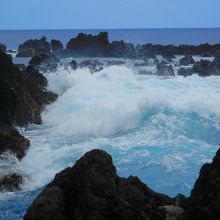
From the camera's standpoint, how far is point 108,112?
15492mm

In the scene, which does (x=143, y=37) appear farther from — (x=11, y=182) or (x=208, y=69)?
(x=11, y=182)

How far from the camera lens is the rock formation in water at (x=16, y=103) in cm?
1007

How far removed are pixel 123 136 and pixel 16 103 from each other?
2.95m

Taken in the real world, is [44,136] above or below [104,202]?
below

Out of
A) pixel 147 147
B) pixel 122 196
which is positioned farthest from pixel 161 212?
pixel 147 147

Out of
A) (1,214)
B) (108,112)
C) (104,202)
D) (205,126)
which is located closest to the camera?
(104,202)

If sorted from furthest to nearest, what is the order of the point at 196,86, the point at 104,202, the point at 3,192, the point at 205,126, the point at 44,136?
the point at 196,86
the point at 205,126
the point at 44,136
the point at 3,192
the point at 104,202

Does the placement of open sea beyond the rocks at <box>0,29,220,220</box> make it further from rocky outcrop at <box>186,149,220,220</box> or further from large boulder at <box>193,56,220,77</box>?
large boulder at <box>193,56,220,77</box>

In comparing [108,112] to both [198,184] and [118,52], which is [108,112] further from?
[118,52]

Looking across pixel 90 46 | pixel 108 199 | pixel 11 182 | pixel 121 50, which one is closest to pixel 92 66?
pixel 121 50

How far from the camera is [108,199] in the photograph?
5023 mm

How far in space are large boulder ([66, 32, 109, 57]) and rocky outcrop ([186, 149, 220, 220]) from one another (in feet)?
149

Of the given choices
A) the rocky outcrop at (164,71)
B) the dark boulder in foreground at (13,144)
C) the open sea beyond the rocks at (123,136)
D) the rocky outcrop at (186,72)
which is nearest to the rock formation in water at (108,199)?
the open sea beyond the rocks at (123,136)

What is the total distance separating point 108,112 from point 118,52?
35822 mm
